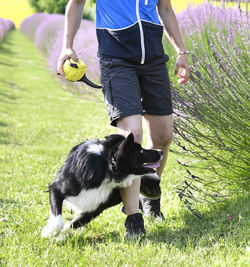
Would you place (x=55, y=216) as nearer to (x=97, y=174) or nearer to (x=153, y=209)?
(x=97, y=174)

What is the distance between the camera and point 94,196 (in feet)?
8.43

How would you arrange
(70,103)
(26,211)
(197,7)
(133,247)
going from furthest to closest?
(70,103) < (197,7) < (26,211) < (133,247)

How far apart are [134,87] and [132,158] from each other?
0.45 metres

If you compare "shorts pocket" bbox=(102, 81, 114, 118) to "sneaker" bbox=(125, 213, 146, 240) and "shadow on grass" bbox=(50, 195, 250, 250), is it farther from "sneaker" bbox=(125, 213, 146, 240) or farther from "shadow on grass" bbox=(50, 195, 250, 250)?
"shadow on grass" bbox=(50, 195, 250, 250)

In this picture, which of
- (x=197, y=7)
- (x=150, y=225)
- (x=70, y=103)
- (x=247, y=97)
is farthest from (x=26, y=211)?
(x=70, y=103)

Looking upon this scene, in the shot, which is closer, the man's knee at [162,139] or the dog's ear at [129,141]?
the dog's ear at [129,141]

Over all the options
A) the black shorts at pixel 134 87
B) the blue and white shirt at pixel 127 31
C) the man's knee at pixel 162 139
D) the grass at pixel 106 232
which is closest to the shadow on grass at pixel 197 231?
the grass at pixel 106 232

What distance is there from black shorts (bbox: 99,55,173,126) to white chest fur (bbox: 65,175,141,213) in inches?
16.1

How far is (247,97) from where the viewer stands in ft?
9.64

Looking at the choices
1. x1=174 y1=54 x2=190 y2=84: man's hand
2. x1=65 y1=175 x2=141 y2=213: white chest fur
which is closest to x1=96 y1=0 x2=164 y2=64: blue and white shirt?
x1=174 y1=54 x2=190 y2=84: man's hand

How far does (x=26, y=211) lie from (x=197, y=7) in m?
4.43

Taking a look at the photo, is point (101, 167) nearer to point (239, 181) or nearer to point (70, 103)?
point (239, 181)

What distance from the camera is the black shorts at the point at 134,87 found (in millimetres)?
2561

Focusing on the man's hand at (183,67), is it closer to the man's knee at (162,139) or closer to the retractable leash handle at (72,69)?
the man's knee at (162,139)
